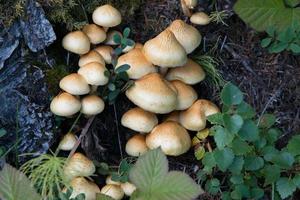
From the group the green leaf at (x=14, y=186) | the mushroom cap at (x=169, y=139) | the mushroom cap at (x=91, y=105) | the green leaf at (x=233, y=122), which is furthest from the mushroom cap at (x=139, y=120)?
the green leaf at (x=14, y=186)

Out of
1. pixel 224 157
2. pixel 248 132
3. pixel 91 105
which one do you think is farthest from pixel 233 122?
pixel 91 105

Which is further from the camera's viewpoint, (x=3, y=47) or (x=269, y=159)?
(x=3, y=47)

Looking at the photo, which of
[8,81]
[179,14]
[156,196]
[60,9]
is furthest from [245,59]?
[156,196]

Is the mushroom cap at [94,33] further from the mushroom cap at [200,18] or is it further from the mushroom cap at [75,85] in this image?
the mushroom cap at [200,18]

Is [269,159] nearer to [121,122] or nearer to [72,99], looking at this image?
[121,122]

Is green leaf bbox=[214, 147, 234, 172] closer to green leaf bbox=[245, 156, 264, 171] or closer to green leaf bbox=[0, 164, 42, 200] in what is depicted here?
green leaf bbox=[245, 156, 264, 171]

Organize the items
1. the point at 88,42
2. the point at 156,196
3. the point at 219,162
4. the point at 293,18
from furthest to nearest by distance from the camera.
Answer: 1. the point at 293,18
2. the point at 88,42
3. the point at 219,162
4. the point at 156,196

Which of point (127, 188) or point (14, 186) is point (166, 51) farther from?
point (14, 186)
